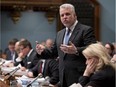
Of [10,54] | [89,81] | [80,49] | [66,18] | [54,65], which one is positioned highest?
[66,18]

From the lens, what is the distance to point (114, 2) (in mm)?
8836

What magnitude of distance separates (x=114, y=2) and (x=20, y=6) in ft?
8.45

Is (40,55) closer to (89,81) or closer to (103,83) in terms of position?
(89,81)

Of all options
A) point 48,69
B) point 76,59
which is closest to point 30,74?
point 48,69

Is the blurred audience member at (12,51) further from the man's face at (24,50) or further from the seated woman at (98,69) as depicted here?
the seated woman at (98,69)

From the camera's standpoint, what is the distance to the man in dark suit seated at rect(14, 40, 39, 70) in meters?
5.71

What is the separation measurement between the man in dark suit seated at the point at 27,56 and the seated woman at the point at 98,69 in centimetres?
282

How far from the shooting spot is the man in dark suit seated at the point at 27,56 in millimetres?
5707

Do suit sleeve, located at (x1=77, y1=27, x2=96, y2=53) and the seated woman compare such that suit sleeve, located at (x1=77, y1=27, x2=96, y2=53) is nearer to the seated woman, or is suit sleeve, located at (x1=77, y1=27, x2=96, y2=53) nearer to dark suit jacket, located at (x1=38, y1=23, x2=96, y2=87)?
dark suit jacket, located at (x1=38, y1=23, x2=96, y2=87)

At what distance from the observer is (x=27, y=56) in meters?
5.95

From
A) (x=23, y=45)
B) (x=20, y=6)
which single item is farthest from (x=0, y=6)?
(x=23, y=45)

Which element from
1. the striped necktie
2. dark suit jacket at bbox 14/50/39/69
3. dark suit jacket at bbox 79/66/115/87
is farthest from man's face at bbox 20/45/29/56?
dark suit jacket at bbox 79/66/115/87

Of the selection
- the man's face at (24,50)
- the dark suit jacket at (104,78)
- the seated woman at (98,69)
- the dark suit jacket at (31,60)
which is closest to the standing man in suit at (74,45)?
the seated woman at (98,69)

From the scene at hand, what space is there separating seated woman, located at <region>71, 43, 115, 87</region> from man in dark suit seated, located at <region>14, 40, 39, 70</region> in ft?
9.25
